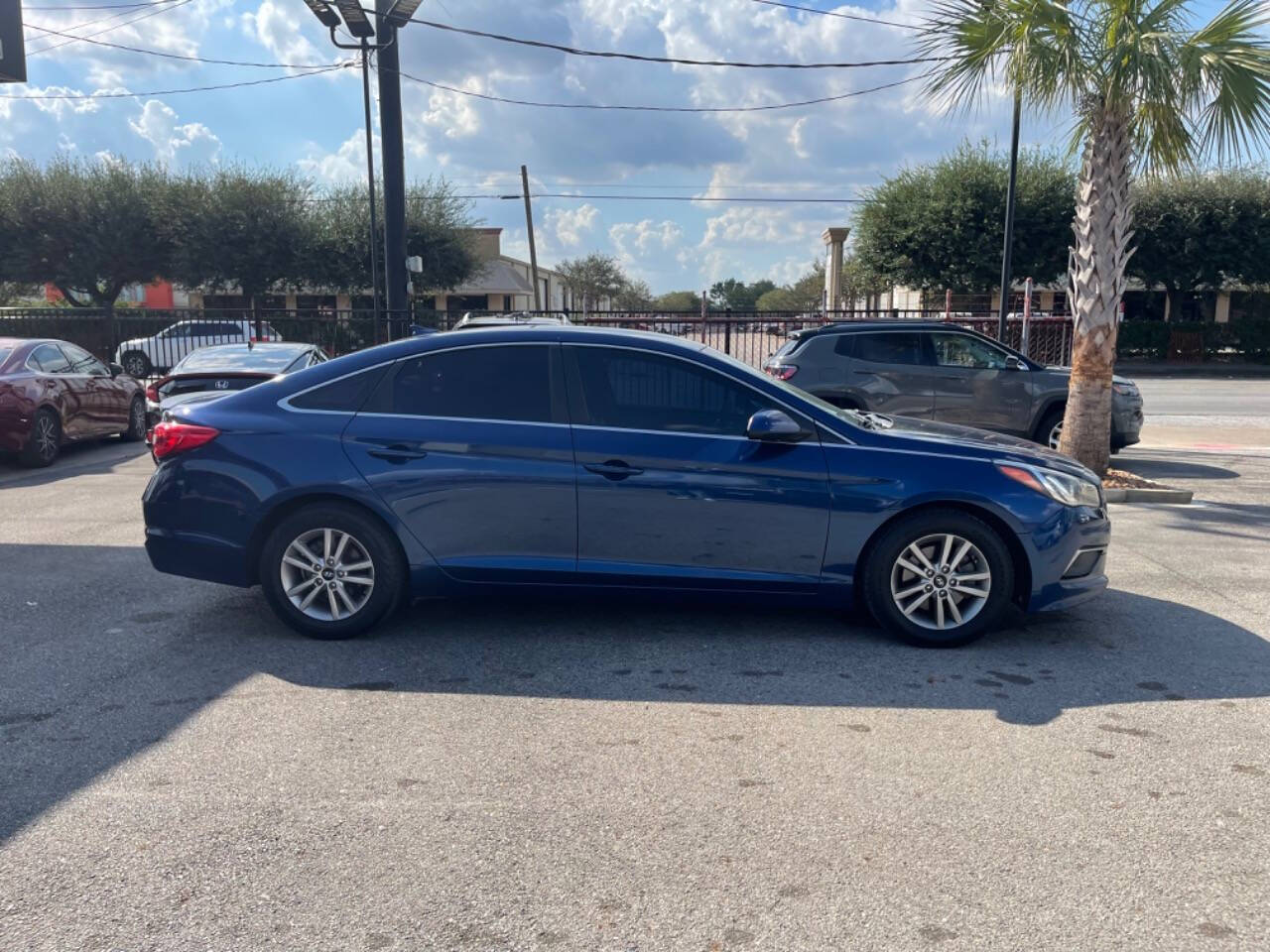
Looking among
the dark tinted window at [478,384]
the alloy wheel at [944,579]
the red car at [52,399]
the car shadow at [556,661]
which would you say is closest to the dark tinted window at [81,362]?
the red car at [52,399]

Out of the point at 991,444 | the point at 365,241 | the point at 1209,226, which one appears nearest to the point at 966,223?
the point at 1209,226

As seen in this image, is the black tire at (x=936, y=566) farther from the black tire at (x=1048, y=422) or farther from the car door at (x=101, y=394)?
the car door at (x=101, y=394)

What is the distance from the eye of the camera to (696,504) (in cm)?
545

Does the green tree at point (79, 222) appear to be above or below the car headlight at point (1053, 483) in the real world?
above

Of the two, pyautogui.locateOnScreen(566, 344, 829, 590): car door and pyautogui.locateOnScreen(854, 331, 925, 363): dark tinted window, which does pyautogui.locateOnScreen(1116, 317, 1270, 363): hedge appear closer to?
pyautogui.locateOnScreen(854, 331, 925, 363): dark tinted window

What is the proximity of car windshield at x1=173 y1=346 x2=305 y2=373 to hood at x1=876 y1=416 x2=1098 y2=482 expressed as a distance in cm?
773

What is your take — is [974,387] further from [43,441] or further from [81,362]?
[81,362]

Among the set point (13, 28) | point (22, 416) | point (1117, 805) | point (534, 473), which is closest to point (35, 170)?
point (13, 28)

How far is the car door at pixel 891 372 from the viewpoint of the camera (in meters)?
12.0

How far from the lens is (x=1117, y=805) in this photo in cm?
384

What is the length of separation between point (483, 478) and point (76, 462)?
31.0ft

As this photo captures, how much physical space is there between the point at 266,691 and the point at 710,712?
210cm

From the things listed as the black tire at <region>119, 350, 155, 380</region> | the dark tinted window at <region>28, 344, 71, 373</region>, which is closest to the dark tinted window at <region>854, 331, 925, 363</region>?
the dark tinted window at <region>28, 344, 71, 373</region>

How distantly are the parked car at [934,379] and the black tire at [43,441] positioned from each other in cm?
849
